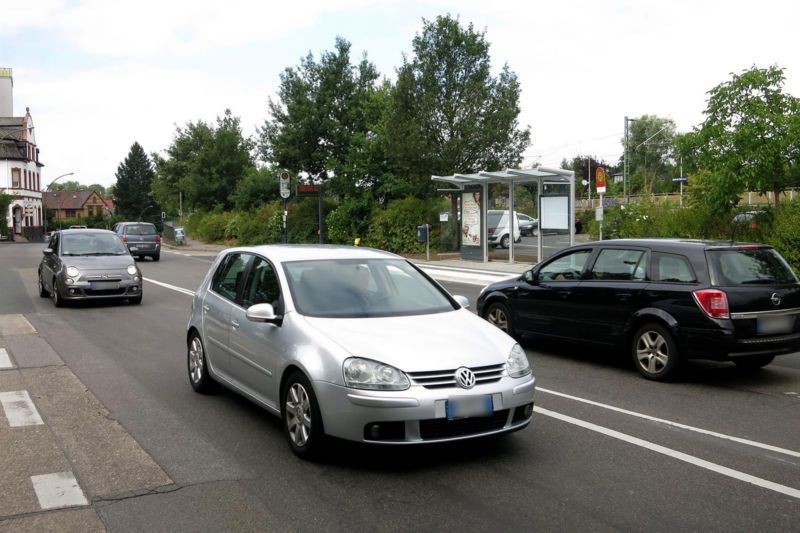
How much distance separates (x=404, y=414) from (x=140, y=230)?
31.2 m

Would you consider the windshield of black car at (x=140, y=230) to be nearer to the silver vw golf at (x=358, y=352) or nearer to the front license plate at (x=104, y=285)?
the front license plate at (x=104, y=285)

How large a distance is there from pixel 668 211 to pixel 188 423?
1667cm

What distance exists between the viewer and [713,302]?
7543 millimetres

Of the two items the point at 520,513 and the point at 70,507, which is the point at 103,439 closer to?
the point at 70,507

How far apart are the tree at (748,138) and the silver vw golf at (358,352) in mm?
12073

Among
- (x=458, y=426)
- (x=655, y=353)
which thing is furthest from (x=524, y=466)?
(x=655, y=353)

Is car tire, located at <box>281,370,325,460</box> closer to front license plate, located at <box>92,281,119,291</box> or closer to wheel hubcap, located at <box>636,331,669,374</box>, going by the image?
wheel hubcap, located at <box>636,331,669,374</box>

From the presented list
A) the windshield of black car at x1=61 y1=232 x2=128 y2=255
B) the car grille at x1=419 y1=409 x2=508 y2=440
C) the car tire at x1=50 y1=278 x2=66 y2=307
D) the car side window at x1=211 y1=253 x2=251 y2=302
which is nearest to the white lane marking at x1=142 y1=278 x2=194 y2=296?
the windshield of black car at x1=61 y1=232 x2=128 y2=255

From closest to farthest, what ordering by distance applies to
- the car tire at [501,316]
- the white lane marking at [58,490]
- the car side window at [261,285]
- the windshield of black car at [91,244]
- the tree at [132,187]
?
the white lane marking at [58,490]
the car side window at [261,285]
the car tire at [501,316]
the windshield of black car at [91,244]
the tree at [132,187]

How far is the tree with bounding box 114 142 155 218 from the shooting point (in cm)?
11656

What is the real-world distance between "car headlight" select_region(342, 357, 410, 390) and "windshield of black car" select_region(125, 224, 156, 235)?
30272 mm

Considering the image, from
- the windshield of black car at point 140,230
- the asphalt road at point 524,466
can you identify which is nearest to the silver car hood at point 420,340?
the asphalt road at point 524,466

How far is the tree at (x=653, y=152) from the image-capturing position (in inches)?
3169

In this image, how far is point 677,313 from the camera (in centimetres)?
778
